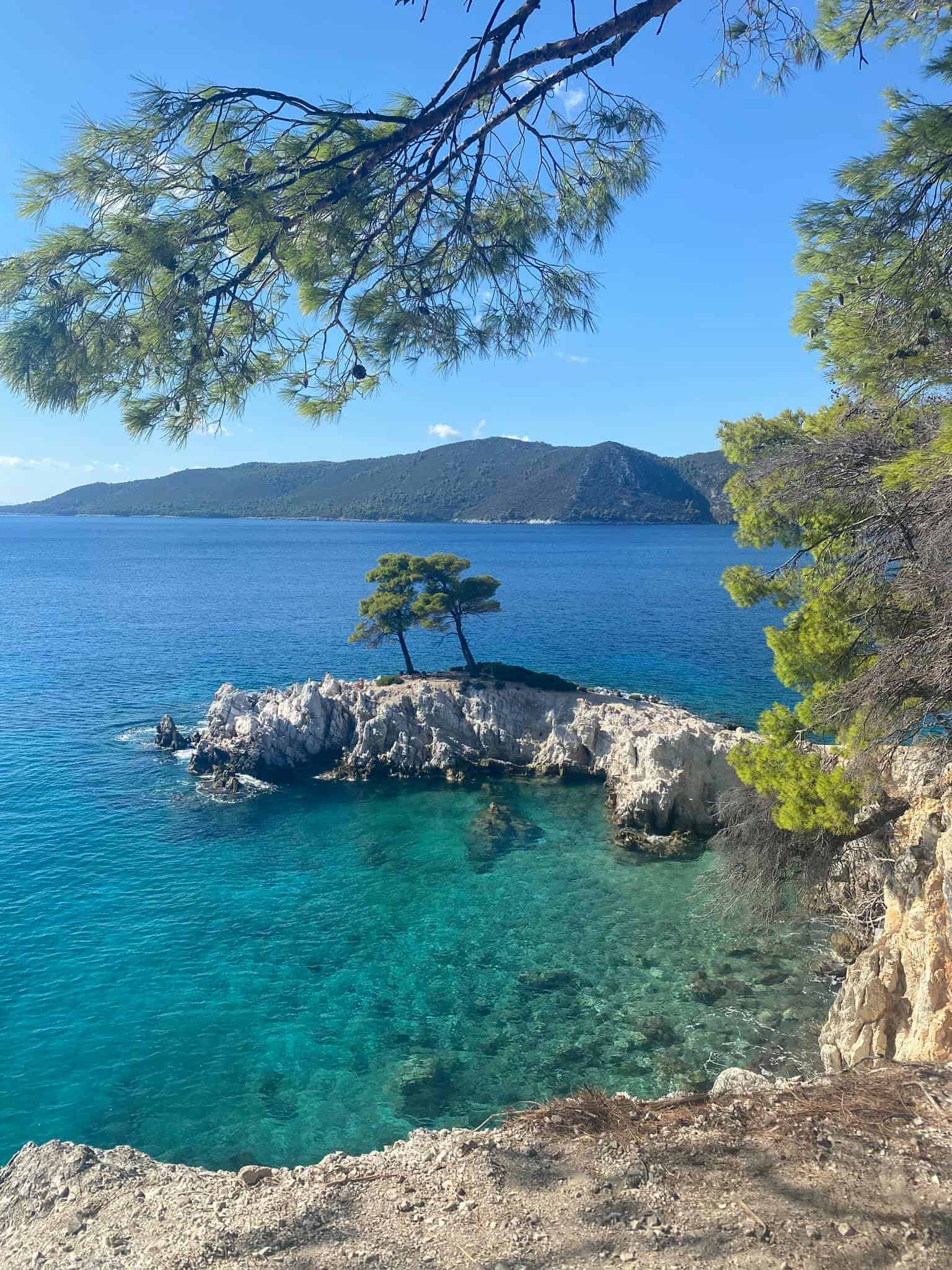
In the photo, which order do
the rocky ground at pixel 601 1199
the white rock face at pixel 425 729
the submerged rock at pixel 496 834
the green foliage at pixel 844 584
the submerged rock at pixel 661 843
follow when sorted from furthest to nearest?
the white rock face at pixel 425 729, the submerged rock at pixel 496 834, the submerged rock at pixel 661 843, the green foliage at pixel 844 584, the rocky ground at pixel 601 1199

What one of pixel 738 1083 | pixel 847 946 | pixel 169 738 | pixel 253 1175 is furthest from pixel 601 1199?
pixel 169 738

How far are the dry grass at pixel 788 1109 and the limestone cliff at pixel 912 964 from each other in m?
1.35

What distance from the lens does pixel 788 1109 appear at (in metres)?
7.79

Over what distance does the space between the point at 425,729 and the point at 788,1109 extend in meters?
26.7

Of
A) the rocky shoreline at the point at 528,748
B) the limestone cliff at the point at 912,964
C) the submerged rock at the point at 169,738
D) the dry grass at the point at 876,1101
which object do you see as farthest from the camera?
the submerged rock at the point at 169,738

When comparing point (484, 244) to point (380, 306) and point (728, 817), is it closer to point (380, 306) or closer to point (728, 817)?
point (380, 306)

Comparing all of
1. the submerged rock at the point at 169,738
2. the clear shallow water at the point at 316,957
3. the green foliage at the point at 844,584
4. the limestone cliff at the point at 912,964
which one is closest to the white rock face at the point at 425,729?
the clear shallow water at the point at 316,957

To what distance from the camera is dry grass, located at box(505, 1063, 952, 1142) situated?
7285mm

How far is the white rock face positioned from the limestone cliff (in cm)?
1689

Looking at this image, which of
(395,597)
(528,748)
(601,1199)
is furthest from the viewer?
(395,597)

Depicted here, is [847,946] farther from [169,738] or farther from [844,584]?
[169,738]

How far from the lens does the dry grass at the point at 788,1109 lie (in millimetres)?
7285

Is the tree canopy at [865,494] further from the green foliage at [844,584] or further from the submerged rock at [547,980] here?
the submerged rock at [547,980]

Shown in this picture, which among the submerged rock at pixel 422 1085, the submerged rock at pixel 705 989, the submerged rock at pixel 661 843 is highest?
the submerged rock at pixel 661 843
